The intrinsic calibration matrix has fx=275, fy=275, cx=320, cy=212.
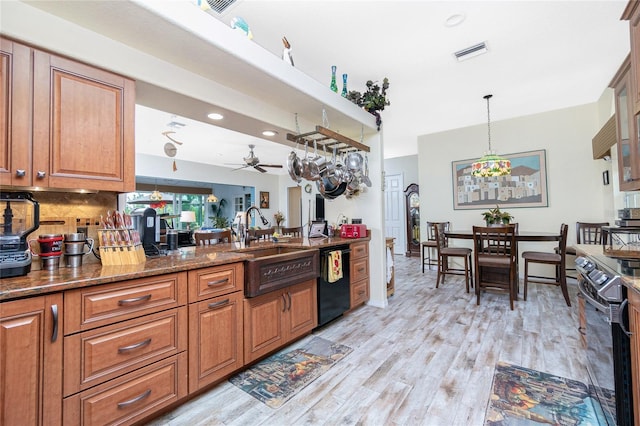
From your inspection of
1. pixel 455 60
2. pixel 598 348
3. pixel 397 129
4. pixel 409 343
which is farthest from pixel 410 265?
pixel 598 348

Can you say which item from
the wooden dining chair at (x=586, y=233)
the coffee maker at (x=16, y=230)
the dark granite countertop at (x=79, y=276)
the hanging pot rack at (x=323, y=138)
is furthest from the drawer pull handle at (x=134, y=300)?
the wooden dining chair at (x=586, y=233)

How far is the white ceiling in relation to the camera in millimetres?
2074

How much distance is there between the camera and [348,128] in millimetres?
3264

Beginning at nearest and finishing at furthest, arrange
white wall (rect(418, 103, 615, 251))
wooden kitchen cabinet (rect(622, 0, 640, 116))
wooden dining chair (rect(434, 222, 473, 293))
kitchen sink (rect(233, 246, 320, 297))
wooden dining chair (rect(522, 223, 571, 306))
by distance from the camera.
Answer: wooden kitchen cabinet (rect(622, 0, 640, 116))
kitchen sink (rect(233, 246, 320, 297))
wooden dining chair (rect(522, 223, 571, 306))
wooden dining chair (rect(434, 222, 473, 293))
white wall (rect(418, 103, 615, 251))

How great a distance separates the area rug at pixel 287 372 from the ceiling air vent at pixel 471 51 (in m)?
3.01

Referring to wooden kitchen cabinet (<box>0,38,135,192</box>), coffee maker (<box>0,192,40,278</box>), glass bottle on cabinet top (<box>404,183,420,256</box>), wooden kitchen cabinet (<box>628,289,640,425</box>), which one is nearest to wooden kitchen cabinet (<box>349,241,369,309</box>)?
wooden kitchen cabinet (<box>628,289,640,425</box>)

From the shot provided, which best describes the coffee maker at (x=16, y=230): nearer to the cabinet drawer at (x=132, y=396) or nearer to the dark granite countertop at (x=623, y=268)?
the cabinet drawer at (x=132, y=396)

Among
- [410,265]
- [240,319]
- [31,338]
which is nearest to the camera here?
[31,338]

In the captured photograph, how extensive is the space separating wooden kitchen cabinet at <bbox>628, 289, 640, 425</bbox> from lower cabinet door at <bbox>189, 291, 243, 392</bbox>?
199 centimetres

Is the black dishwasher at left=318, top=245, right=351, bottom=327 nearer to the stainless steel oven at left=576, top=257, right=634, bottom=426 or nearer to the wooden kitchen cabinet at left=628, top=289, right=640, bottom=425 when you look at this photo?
the stainless steel oven at left=576, top=257, right=634, bottom=426

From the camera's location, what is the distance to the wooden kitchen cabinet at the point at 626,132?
174 cm

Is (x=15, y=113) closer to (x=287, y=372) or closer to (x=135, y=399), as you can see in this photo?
(x=135, y=399)

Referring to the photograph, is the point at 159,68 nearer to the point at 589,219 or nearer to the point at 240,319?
the point at 240,319

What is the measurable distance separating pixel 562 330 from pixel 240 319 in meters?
2.95
